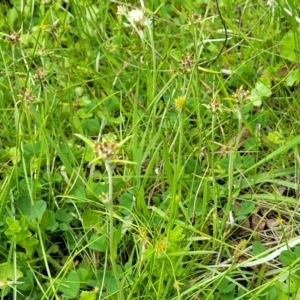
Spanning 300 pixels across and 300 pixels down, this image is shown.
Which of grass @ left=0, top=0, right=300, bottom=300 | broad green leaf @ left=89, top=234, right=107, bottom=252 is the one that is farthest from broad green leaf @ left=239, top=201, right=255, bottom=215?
broad green leaf @ left=89, top=234, right=107, bottom=252

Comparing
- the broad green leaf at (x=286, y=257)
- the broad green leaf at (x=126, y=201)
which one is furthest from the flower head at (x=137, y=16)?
the broad green leaf at (x=286, y=257)

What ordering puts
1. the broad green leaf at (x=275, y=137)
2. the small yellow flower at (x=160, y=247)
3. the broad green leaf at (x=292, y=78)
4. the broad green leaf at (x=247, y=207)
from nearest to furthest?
the small yellow flower at (x=160, y=247) < the broad green leaf at (x=247, y=207) < the broad green leaf at (x=275, y=137) < the broad green leaf at (x=292, y=78)

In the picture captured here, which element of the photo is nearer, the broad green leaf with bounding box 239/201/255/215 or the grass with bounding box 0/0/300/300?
the grass with bounding box 0/0/300/300

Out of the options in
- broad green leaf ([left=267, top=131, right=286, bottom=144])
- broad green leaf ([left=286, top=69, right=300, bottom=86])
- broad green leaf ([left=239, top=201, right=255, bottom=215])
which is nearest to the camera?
broad green leaf ([left=239, top=201, right=255, bottom=215])

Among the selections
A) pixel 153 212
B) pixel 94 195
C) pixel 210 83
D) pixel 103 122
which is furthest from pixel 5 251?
pixel 210 83

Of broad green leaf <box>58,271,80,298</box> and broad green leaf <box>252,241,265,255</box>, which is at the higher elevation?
broad green leaf <box>58,271,80,298</box>

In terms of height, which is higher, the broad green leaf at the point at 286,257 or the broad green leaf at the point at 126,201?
the broad green leaf at the point at 126,201

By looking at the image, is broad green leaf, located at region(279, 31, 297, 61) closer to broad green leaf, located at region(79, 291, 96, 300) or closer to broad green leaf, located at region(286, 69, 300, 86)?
broad green leaf, located at region(286, 69, 300, 86)

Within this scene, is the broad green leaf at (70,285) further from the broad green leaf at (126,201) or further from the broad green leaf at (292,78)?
the broad green leaf at (292,78)

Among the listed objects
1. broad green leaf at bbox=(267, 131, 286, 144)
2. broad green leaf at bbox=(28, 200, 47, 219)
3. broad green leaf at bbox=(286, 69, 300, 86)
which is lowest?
broad green leaf at bbox=(267, 131, 286, 144)
